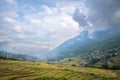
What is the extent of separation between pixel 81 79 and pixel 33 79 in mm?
44382

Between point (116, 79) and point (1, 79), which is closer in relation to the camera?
point (1, 79)

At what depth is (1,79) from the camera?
470 feet

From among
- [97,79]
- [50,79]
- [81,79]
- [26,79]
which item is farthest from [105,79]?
[26,79]

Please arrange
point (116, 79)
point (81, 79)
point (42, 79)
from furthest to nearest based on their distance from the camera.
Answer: point (116, 79)
point (81, 79)
point (42, 79)

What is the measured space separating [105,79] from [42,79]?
210 ft

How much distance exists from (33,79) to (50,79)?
12.8m

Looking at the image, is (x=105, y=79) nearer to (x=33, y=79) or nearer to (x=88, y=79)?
(x=88, y=79)

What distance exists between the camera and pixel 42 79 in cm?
14212

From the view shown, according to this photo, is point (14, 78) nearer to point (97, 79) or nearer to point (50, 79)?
point (50, 79)

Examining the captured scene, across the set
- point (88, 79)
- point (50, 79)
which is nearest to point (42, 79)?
point (50, 79)

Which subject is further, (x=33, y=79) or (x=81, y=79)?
(x=81, y=79)

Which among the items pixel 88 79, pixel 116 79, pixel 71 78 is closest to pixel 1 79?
pixel 71 78

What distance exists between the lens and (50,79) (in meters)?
144

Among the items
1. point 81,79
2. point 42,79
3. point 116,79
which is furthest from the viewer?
point 116,79
